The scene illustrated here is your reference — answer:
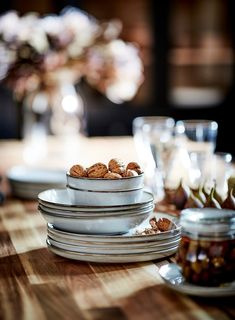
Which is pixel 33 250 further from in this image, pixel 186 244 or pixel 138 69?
pixel 138 69

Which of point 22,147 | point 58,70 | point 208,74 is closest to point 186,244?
point 58,70

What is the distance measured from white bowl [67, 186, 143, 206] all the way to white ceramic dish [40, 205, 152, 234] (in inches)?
1.2

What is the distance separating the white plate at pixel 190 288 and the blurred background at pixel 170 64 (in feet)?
12.3

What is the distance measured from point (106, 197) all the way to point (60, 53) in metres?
1.30

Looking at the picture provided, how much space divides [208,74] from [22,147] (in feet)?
9.45

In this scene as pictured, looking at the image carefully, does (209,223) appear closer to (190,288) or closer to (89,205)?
(190,288)

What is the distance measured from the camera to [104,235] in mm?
1230

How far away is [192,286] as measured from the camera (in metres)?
1.01

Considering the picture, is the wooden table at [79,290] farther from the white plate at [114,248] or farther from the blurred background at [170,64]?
the blurred background at [170,64]

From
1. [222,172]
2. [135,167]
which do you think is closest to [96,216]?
[135,167]

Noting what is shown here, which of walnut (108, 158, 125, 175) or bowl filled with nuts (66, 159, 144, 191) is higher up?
walnut (108, 158, 125, 175)

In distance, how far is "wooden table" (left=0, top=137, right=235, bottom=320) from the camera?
3.20 ft

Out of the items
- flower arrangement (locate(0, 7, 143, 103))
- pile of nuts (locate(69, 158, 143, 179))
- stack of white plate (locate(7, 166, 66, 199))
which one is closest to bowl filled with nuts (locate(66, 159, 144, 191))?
pile of nuts (locate(69, 158, 143, 179))

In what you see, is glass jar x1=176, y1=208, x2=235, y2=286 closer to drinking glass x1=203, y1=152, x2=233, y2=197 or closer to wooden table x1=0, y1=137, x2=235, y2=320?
wooden table x1=0, y1=137, x2=235, y2=320
